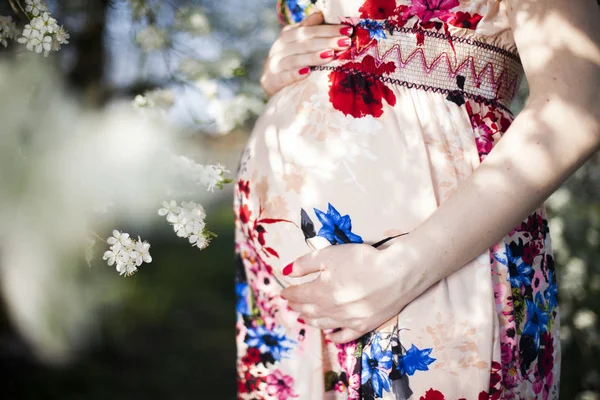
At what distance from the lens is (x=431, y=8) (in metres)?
0.98

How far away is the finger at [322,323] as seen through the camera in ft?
3.20

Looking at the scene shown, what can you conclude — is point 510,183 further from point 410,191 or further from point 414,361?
point 414,361

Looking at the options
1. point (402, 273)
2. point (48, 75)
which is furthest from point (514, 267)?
point (48, 75)

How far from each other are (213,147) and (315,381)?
5.73 feet

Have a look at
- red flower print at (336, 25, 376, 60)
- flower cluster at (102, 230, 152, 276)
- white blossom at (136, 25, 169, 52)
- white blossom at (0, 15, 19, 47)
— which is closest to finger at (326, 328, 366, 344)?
flower cluster at (102, 230, 152, 276)

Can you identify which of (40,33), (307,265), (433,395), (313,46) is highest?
(313,46)

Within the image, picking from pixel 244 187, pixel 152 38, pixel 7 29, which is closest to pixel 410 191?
pixel 244 187

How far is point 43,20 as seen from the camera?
3.01 ft

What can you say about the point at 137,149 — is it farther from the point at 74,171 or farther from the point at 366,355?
the point at 366,355

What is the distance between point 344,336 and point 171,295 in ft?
15.4

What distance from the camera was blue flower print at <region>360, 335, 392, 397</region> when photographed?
3.04ft

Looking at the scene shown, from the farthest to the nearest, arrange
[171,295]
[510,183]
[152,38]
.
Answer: [171,295] < [152,38] < [510,183]

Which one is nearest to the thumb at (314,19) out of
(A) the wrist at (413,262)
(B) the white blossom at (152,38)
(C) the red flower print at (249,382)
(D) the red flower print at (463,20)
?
(D) the red flower print at (463,20)

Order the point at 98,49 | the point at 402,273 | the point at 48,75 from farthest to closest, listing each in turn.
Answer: the point at 98,49 < the point at 48,75 < the point at 402,273
